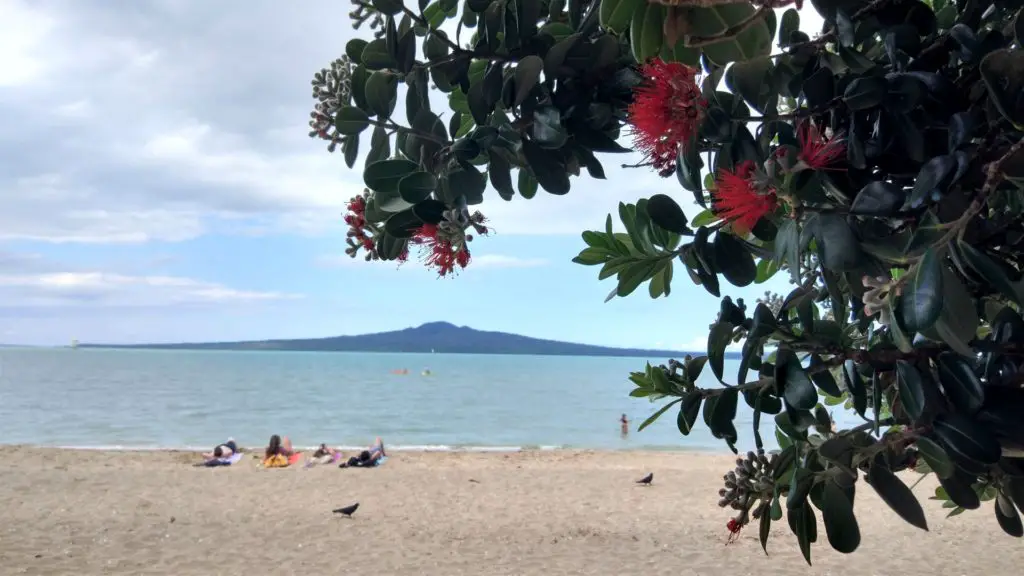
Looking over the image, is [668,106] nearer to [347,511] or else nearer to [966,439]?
[966,439]

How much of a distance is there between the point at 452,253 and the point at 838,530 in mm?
896

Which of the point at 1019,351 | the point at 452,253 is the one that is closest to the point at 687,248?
the point at 452,253

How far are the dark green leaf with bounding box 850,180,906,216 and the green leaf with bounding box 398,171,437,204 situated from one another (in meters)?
0.70

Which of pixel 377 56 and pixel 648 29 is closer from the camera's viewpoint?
pixel 648 29

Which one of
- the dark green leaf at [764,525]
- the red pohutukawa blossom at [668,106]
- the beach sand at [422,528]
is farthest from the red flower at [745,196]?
the beach sand at [422,528]

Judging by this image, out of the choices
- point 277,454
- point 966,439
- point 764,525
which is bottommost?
point 277,454

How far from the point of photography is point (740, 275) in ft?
4.38

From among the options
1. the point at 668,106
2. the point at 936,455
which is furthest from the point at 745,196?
the point at 936,455

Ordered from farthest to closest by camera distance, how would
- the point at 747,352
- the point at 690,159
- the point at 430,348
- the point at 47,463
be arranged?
the point at 430,348, the point at 47,463, the point at 747,352, the point at 690,159

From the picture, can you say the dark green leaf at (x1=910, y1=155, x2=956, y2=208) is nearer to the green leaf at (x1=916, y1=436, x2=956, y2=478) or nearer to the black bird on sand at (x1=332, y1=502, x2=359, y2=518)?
the green leaf at (x1=916, y1=436, x2=956, y2=478)

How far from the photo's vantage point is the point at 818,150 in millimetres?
1117

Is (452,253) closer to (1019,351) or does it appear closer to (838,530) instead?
(838,530)

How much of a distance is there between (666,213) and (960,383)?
558mm

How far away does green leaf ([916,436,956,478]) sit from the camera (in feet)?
4.07
